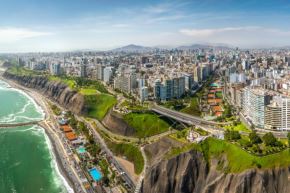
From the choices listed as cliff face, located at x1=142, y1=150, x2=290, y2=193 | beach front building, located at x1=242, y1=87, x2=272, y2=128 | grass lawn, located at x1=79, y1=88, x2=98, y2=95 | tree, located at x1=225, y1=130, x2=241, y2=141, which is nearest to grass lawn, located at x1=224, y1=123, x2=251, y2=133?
beach front building, located at x1=242, y1=87, x2=272, y2=128

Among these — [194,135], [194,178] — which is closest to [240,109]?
[194,135]

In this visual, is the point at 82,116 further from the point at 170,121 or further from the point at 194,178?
the point at 194,178

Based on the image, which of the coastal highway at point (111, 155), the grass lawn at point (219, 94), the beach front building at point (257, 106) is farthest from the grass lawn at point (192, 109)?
the coastal highway at point (111, 155)

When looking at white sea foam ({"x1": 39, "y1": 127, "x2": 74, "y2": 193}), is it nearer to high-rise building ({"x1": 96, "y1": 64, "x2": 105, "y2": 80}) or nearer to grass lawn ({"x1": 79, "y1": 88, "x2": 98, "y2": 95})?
grass lawn ({"x1": 79, "y1": 88, "x2": 98, "y2": 95})

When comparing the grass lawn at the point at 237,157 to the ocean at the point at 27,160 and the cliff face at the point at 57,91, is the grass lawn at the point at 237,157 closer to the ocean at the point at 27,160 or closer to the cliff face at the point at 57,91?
the ocean at the point at 27,160

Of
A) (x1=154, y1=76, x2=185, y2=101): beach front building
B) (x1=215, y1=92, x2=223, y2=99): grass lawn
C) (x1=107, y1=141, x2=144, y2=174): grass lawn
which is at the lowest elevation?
(x1=107, y1=141, x2=144, y2=174): grass lawn

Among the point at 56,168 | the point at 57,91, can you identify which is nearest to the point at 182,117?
the point at 56,168
